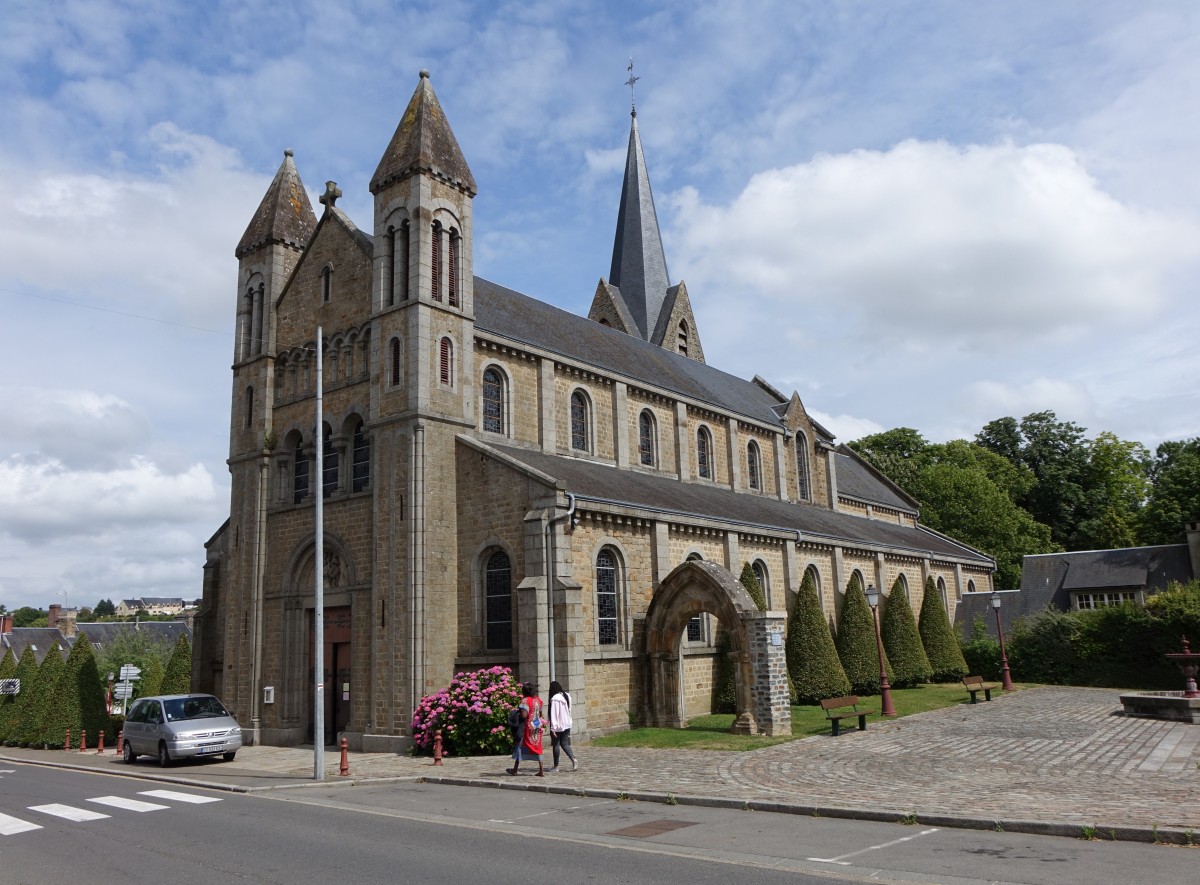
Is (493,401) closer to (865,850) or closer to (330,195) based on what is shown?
(330,195)

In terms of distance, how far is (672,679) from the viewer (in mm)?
23109

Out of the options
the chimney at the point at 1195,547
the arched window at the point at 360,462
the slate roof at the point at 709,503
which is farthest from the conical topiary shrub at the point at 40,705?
the chimney at the point at 1195,547

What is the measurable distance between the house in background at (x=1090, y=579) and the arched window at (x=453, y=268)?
2757 centimetres

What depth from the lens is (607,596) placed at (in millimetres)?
23250

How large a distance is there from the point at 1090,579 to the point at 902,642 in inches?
553

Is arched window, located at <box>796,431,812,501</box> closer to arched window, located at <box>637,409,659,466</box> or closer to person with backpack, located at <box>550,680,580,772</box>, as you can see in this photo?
arched window, located at <box>637,409,659,466</box>

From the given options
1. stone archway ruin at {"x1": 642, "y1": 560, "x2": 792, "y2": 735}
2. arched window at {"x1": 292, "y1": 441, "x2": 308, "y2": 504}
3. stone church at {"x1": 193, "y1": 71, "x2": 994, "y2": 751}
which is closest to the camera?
stone archway ruin at {"x1": 642, "y1": 560, "x2": 792, "y2": 735}

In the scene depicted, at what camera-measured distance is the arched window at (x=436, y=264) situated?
79.7ft

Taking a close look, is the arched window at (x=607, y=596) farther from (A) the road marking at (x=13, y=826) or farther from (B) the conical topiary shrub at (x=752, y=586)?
(A) the road marking at (x=13, y=826)

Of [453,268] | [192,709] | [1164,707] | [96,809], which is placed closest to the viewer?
[96,809]

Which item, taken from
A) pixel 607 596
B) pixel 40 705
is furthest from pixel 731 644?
pixel 40 705

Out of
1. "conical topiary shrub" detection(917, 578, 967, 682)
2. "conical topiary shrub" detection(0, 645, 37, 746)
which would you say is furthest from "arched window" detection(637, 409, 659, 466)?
"conical topiary shrub" detection(0, 645, 37, 746)

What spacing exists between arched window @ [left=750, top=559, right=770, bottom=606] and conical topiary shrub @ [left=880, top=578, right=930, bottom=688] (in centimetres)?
572

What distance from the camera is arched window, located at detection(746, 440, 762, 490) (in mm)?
36875
